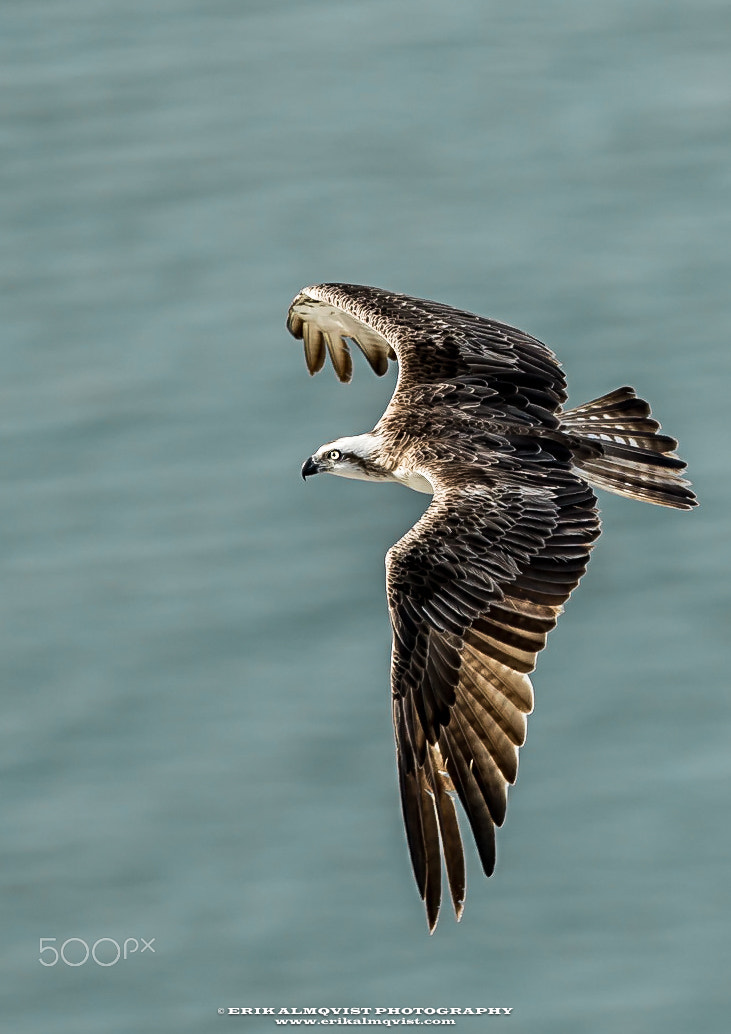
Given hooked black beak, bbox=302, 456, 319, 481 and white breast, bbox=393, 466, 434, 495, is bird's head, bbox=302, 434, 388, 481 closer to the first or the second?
hooked black beak, bbox=302, 456, 319, 481

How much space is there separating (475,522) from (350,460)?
6.97 feet

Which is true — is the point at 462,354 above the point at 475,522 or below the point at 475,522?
above

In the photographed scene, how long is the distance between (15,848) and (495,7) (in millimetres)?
11554

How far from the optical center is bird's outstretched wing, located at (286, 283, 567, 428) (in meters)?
15.8

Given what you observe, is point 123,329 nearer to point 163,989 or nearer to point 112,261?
point 112,261

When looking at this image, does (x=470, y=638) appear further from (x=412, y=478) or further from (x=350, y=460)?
(x=350, y=460)

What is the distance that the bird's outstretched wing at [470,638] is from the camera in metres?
13.1

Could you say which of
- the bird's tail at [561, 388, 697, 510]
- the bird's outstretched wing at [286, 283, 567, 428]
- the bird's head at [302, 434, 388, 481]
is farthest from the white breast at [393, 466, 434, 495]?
the bird's tail at [561, 388, 697, 510]

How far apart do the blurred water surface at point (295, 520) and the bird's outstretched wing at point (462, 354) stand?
2.03 metres

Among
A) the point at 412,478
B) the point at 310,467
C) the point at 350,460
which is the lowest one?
the point at 412,478

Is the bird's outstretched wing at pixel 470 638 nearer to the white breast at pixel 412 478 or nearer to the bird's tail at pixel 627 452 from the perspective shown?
the white breast at pixel 412 478

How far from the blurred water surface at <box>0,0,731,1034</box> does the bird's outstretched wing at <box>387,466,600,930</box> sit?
3.22 m

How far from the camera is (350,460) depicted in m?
16.1

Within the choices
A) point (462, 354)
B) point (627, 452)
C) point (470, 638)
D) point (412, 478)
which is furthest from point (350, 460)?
point (470, 638)
